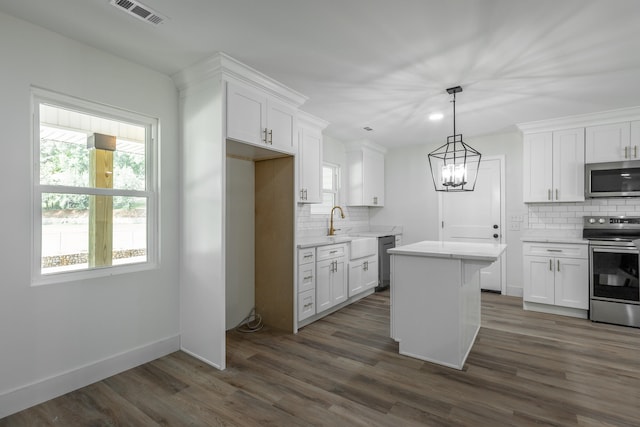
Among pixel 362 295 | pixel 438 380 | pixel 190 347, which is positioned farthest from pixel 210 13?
pixel 362 295

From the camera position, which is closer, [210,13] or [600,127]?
[210,13]

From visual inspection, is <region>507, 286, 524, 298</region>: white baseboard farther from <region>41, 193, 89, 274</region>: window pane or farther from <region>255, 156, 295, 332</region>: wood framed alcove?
<region>41, 193, 89, 274</region>: window pane

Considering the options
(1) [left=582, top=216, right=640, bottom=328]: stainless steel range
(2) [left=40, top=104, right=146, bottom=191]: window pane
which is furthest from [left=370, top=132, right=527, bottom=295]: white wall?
(2) [left=40, top=104, right=146, bottom=191]: window pane

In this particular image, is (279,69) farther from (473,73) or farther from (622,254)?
(622,254)

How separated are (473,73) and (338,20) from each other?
4.79 feet

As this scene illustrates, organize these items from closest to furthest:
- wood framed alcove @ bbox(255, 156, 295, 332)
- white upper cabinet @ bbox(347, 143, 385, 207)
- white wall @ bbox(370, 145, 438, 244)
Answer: wood framed alcove @ bbox(255, 156, 295, 332) → white upper cabinet @ bbox(347, 143, 385, 207) → white wall @ bbox(370, 145, 438, 244)

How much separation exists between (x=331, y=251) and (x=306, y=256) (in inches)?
19.2

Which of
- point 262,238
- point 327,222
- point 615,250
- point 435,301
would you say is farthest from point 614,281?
point 262,238

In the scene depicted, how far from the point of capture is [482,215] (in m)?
5.25

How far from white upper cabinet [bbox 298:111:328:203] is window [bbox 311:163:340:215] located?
0.72 metres

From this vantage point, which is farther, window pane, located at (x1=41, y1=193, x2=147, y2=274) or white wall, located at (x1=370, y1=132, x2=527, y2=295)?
white wall, located at (x1=370, y1=132, x2=527, y2=295)

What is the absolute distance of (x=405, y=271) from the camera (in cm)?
295

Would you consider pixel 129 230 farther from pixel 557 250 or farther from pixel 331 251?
pixel 557 250

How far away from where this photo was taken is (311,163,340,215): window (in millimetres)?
5113
